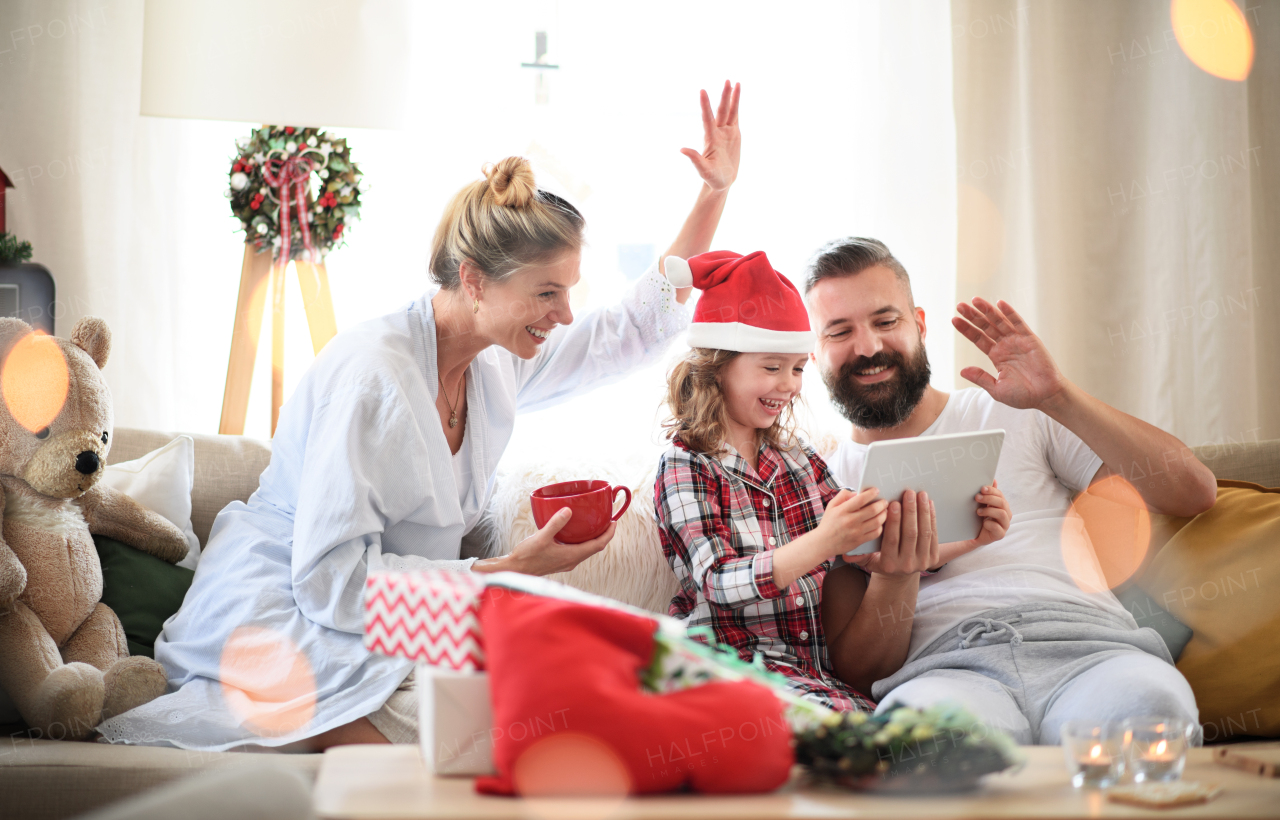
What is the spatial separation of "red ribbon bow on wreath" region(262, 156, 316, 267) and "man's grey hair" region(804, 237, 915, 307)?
135 cm

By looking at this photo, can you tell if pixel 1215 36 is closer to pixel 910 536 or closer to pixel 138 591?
pixel 910 536

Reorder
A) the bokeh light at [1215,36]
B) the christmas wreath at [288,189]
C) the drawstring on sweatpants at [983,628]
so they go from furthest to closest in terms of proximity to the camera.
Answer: the bokeh light at [1215,36]
the christmas wreath at [288,189]
the drawstring on sweatpants at [983,628]

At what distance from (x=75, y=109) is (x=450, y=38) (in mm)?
1044

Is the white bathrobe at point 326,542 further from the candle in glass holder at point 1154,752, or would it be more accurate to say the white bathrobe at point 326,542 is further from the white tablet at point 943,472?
the candle in glass holder at point 1154,752

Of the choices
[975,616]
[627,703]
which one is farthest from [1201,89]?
[627,703]

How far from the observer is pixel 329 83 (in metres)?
2.45

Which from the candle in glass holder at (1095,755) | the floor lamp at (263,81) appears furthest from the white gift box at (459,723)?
the floor lamp at (263,81)

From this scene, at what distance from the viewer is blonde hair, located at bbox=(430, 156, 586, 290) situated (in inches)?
67.1

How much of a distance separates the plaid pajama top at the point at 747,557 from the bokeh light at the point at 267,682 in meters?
0.65

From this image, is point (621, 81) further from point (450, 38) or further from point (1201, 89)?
point (1201, 89)

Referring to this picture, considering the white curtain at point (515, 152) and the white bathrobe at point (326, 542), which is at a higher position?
the white curtain at point (515, 152)

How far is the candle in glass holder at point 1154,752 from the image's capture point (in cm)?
87

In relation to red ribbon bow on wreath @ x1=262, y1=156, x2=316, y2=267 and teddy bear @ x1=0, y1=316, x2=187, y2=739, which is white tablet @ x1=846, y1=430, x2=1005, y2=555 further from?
red ribbon bow on wreath @ x1=262, y1=156, x2=316, y2=267

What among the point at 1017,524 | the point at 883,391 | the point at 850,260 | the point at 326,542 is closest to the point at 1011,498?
the point at 1017,524
